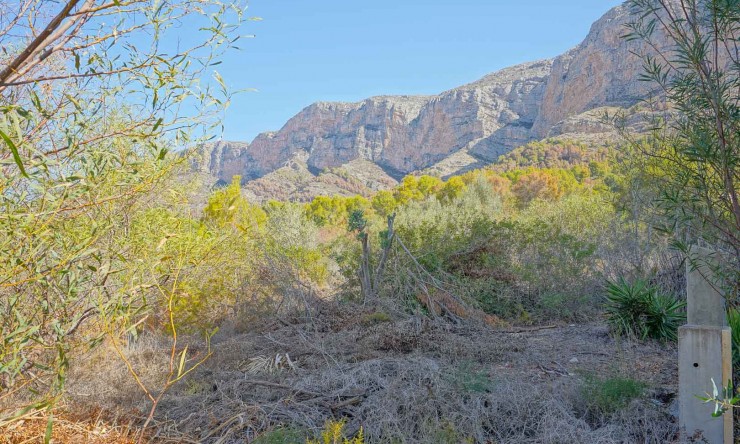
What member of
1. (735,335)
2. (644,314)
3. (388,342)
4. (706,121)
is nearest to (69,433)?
(388,342)

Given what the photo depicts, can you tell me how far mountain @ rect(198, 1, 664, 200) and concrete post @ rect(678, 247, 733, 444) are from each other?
4440cm

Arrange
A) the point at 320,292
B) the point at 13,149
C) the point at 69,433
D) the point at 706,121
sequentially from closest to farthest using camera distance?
the point at 13,149, the point at 706,121, the point at 69,433, the point at 320,292

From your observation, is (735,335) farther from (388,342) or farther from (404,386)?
(388,342)

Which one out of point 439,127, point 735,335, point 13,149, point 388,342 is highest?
point 439,127

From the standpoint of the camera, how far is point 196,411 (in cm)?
425

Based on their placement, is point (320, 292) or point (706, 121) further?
point (320, 292)

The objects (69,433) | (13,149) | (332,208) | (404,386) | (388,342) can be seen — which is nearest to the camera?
(13,149)

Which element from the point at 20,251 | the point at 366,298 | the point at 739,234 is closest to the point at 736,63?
the point at 739,234

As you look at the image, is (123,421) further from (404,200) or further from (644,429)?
(404,200)

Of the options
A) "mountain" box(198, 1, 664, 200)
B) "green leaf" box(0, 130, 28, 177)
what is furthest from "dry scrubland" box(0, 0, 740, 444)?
"mountain" box(198, 1, 664, 200)

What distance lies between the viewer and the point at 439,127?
103 m

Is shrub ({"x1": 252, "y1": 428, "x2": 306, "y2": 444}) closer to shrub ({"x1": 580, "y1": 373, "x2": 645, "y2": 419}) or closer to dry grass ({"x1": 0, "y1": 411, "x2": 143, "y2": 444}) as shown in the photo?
dry grass ({"x1": 0, "y1": 411, "x2": 143, "y2": 444})

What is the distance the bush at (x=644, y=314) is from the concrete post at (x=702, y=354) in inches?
120

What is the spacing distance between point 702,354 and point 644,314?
3.48m
